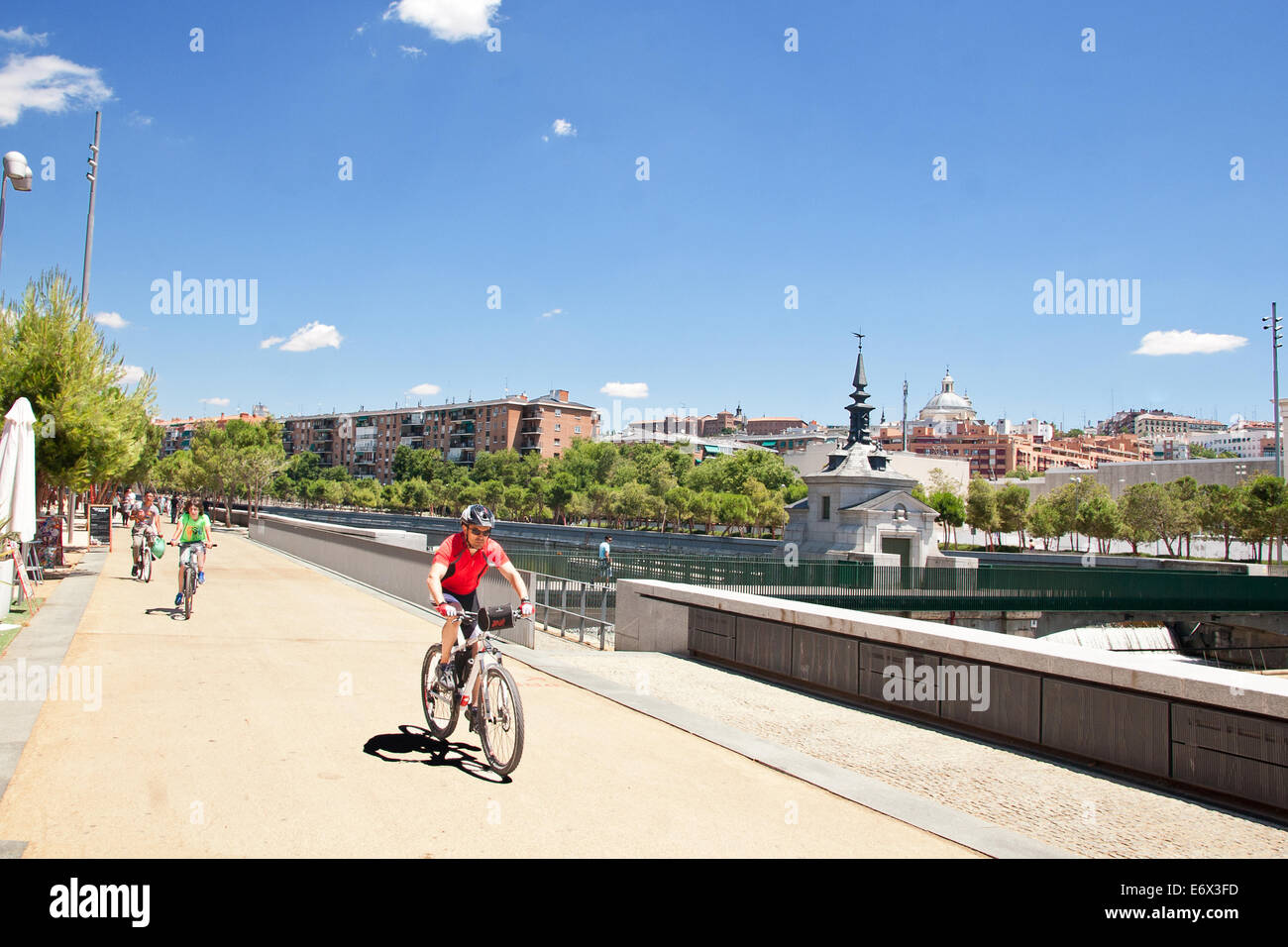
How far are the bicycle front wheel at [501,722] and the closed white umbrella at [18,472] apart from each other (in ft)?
33.8

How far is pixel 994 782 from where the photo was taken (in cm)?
593

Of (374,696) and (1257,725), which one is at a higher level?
(1257,725)

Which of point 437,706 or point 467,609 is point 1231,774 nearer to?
point 467,609

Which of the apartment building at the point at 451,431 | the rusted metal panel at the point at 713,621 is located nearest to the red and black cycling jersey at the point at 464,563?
the rusted metal panel at the point at 713,621

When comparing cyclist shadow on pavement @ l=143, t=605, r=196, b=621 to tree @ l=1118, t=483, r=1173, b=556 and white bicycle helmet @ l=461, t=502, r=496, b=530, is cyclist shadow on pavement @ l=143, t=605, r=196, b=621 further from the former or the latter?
tree @ l=1118, t=483, r=1173, b=556

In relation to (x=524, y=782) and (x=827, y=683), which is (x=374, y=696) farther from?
(x=827, y=683)

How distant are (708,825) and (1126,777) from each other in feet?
10.3

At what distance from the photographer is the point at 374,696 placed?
790cm

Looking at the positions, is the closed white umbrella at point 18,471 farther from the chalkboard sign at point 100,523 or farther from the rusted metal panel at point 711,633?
the chalkboard sign at point 100,523

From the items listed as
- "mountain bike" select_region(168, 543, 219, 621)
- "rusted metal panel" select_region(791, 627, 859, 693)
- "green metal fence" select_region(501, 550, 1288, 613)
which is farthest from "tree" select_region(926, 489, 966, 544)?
"mountain bike" select_region(168, 543, 219, 621)
